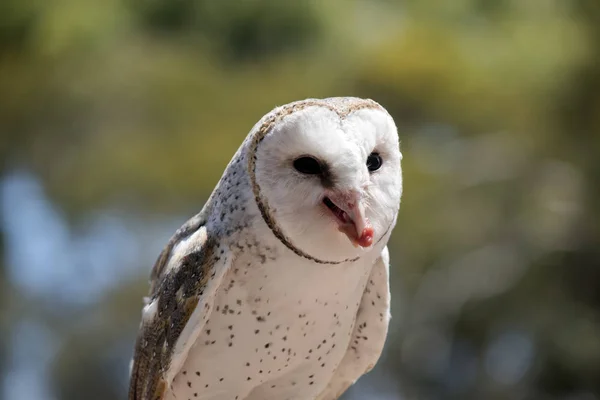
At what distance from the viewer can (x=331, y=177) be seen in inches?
32.6

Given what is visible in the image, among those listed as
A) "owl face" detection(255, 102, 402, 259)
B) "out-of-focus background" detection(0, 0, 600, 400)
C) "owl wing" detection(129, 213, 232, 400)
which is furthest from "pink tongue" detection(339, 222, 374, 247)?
"out-of-focus background" detection(0, 0, 600, 400)

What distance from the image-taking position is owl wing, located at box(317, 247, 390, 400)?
101 centimetres

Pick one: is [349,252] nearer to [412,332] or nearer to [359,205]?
[359,205]

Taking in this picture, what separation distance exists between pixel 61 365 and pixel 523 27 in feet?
8.40

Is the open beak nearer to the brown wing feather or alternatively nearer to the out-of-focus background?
the brown wing feather

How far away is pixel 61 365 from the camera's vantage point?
368 cm

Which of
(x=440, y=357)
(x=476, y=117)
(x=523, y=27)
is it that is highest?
(x=523, y=27)

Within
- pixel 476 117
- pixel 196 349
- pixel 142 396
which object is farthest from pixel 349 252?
pixel 476 117

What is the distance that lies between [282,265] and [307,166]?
0.12 metres

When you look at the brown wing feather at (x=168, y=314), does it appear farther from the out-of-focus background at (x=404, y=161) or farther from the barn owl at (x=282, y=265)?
the out-of-focus background at (x=404, y=161)

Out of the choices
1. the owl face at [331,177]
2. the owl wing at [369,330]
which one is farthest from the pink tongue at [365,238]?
the owl wing at [369,330]

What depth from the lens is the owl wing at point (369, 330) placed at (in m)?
1.01

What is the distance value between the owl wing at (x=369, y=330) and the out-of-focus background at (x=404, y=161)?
6.85 ft

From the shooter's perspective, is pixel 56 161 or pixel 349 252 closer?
pixel 349 252
